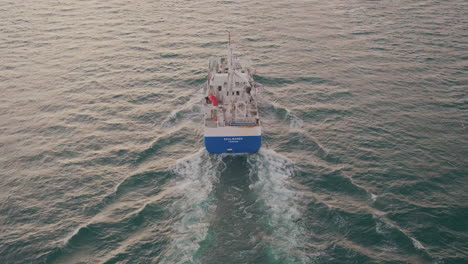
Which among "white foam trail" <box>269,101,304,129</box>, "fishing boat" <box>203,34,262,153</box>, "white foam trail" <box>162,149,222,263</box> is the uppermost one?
"fishing boat" <box>203,34,262,153</box>

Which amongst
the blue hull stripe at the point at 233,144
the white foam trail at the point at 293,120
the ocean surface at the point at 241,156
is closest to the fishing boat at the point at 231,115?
the blue hull stripe at the point at 233,144

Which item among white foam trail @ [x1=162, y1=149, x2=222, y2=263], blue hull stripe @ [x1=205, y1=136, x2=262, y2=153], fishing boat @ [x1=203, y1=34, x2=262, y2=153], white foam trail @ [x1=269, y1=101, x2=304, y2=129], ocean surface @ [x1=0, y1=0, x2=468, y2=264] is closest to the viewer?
white foam trail @ [x1=162, y1=149, x2=222, y2=263]

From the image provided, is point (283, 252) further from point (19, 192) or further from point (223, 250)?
point (19, 192)

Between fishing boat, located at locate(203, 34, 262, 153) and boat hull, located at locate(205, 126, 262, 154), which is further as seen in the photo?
fishing boat, located at locate(203, 34, 262, 153)

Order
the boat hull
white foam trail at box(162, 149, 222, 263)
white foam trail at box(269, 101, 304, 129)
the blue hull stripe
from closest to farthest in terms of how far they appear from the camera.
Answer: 1. white foam trail at box(162, 149, 222, 263)
2. the boat hull
3. the blue hull stripe
4. white foam trail at box(269, 101, 304, 129)

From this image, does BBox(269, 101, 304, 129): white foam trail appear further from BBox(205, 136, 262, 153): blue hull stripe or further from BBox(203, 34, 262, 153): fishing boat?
BBox(205, 136, 262, 153): blue hull stripe

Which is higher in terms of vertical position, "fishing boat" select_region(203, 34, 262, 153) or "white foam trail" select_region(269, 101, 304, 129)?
"fishing boat" select_region(203, 34, 262, 153)

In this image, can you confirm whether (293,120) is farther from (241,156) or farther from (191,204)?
(191,204)

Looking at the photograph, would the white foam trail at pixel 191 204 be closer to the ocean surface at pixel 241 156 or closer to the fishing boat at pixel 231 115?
the ocean surface at pixel 241 156

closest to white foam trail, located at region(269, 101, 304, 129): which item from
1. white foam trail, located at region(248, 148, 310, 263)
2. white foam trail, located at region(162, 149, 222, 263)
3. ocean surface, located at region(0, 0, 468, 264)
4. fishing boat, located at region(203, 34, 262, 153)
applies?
ocean surface, located at region(0, 0, 468, 264)
